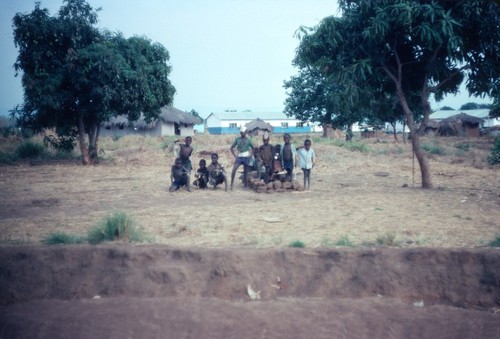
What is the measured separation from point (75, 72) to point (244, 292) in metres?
15.3

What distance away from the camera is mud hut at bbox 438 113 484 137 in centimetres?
4225

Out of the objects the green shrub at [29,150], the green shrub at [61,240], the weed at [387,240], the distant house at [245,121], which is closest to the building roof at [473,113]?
the distant house at [245,121]

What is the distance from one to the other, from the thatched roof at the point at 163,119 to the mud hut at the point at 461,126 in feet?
87.7

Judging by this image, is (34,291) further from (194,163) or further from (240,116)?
(240,116)

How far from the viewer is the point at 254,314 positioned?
491cm

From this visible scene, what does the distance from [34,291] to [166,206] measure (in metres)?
4.29

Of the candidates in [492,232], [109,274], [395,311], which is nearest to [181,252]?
[109,274]

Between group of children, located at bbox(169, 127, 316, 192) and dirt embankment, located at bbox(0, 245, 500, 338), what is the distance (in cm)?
644

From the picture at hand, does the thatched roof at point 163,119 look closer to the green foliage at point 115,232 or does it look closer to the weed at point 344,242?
the green foliage at point 115,232

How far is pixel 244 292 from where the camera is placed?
17.6ft

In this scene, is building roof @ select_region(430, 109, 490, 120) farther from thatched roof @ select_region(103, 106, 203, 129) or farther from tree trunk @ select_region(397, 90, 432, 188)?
tree trunk @ select_region(397, 90, 432, 188)

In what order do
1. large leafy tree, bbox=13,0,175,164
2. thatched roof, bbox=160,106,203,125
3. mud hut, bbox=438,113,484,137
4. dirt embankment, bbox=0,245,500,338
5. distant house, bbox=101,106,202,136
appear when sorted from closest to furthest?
dirt embankment, bbox=0,245,500,338
large leafy tree, bbox=13,0,175,164
distant house, bbox=101,106,202,136
thatched roof, bbox=160,106,203,125
mud hut, bbox=438,113,484,137

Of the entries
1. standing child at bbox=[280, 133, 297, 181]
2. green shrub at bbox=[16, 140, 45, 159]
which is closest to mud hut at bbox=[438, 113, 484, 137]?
standing child at bbox=[280, 133, 297, 181]

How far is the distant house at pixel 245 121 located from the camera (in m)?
71.2
